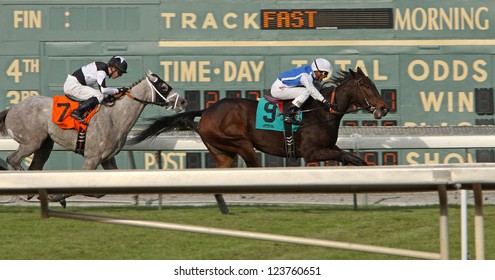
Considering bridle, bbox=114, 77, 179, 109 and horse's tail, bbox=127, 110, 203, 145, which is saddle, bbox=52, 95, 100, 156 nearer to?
bridle, bbox=114, 77, 179, 109

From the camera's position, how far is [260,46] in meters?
12.5

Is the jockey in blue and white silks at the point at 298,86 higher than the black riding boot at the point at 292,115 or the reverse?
higher

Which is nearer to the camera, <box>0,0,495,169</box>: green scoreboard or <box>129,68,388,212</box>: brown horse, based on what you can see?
<box>129,68,388,212</box>: brown horse

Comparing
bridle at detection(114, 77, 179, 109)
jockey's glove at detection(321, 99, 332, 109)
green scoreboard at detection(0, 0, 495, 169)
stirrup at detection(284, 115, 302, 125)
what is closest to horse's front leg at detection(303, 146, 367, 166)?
stirrup at detection(284, 115, 302, 125)

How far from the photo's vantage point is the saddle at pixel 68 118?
10.4 metres

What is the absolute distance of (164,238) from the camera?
7.35m

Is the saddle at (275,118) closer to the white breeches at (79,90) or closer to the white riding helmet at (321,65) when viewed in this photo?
the white riding helmet at (321,65)

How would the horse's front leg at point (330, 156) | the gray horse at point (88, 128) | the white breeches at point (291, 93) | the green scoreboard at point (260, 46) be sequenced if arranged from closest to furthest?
the horse's front leg at point (330, 156)
the white breeches at point (291, 93)
the gray horse at point (88, 128)
the green scoreboard at point (260, 46)

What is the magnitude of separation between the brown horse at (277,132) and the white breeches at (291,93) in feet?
0.66

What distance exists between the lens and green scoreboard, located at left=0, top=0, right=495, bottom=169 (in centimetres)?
1235

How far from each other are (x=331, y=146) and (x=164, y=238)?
348 centimetres

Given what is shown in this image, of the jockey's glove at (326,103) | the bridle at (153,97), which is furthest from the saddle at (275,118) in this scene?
the bridle at (153,97)

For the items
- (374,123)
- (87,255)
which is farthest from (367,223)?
(374,123)

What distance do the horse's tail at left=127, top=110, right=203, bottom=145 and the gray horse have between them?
200 millimetres
